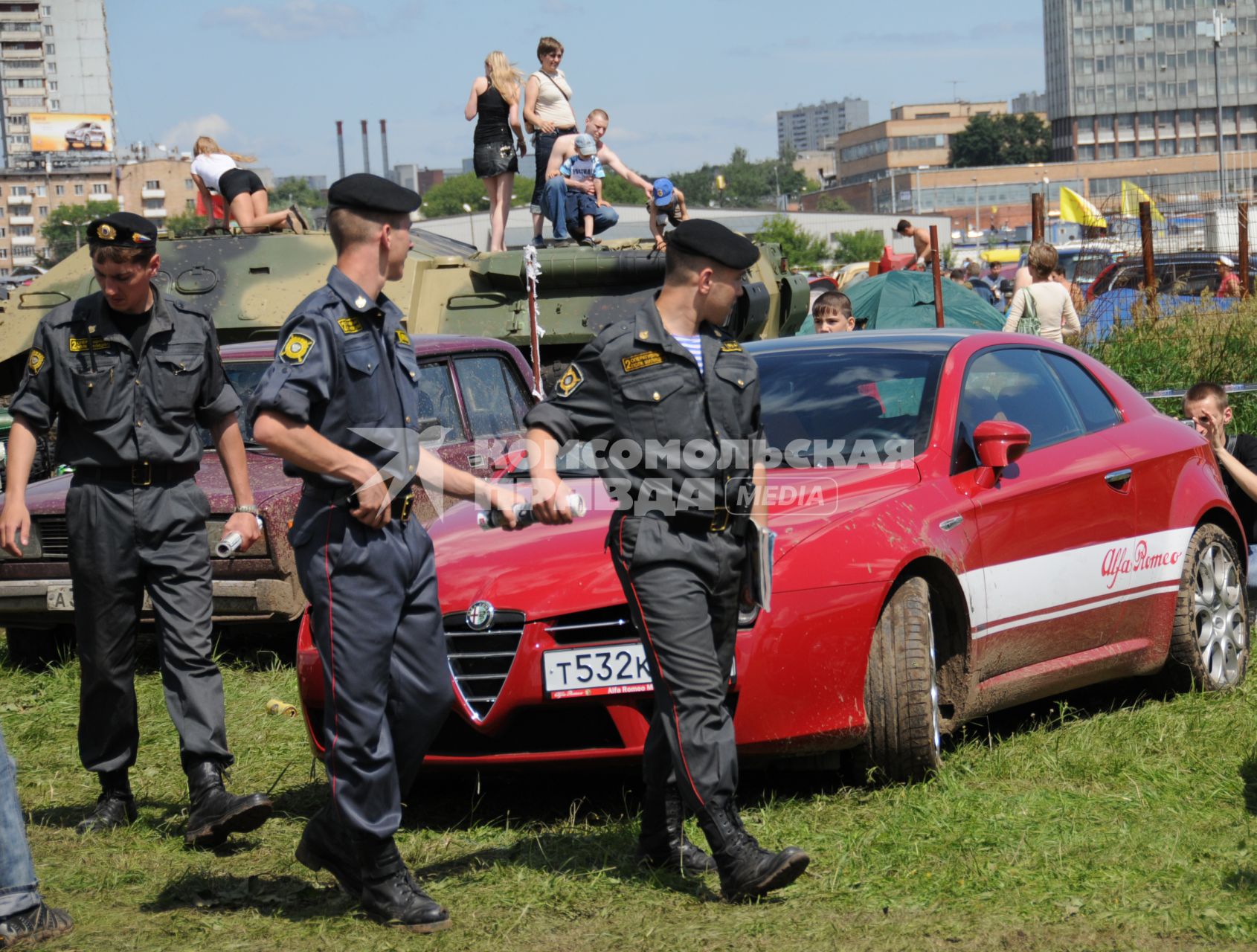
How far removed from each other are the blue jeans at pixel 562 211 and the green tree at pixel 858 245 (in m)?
101

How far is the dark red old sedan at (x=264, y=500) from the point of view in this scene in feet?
26.0

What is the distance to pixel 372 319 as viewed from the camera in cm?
452

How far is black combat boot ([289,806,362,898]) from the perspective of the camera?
4516 millimetres

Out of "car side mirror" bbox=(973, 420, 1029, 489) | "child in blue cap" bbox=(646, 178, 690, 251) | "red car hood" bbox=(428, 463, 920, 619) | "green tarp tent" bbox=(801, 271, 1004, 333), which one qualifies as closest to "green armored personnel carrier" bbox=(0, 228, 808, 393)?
"child in blue cap" bbox=(646, 178, 690, 251)

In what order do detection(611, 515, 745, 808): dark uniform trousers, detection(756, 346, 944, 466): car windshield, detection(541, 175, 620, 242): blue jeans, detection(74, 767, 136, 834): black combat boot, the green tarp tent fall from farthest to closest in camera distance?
1. the green tarp tent
2. detection(541, 175, 620, 242): blue jeans
3. detection(756, 346, 944, 466): car windshield
4. detection(74, 767, 136, 834): black combat boot
5. detection(611, 515, 745, 808): dark uniform trousers

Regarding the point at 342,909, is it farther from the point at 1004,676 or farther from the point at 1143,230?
the point at 1143,230

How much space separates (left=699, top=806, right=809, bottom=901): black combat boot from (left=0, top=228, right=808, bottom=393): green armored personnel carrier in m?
9.64

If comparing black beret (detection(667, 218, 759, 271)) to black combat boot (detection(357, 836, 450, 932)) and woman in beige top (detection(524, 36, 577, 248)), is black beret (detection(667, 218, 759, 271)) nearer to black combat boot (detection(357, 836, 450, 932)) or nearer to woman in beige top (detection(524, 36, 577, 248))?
black combat boot (detection(357, 836, 450, 932))

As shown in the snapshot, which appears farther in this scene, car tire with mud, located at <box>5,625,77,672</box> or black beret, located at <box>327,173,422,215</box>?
car tire with mud, located at <box>5,625,77,672</box>

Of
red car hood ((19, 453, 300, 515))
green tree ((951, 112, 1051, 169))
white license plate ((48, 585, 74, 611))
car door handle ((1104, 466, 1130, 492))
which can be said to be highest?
green tree ((951, 112, 1051, 169))

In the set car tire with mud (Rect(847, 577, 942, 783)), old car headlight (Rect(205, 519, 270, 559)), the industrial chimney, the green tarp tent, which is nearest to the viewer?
car tire with mud (Rect(847, 577, 942, 783))

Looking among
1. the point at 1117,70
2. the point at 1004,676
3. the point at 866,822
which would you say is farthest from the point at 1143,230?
the point at 1117,70

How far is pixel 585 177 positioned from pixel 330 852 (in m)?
11.2

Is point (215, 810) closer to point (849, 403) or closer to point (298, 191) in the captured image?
point (849, 403)
